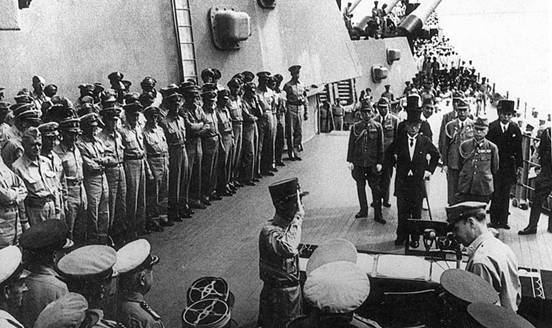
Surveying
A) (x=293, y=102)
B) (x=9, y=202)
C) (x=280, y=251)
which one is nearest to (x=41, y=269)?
(x=280, y=251)

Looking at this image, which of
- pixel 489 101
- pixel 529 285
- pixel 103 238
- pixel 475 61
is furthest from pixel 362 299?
pixel 475 61

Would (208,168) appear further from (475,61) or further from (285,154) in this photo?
(475,61)

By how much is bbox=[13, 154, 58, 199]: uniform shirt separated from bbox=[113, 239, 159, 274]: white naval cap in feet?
7.01

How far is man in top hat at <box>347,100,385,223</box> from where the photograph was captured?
22.1 feet

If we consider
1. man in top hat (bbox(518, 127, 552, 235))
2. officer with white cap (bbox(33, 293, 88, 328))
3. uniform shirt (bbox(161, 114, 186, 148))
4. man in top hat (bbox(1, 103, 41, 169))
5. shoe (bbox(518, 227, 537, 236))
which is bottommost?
shoe (bbox(518, 227, 537, 236))

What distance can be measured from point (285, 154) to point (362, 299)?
836 centimetres

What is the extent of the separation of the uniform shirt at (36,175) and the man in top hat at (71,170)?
27 cm

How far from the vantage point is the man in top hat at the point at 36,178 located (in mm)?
4793

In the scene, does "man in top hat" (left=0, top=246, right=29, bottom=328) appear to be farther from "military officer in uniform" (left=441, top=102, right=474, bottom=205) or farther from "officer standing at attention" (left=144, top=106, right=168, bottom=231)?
"military officer in uniform" (left=441, top=102, right=474, bottom=205)

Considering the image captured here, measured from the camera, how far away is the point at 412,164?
5.96m

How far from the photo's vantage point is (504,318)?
88.5 inches

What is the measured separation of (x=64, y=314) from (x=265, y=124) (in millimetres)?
6725

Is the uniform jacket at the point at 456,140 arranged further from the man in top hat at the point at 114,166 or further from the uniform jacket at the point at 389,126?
the man in top hat at the point at 114,166

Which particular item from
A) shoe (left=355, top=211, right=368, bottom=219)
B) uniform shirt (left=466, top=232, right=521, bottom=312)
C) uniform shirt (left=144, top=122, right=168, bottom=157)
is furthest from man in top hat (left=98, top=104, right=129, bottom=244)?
uniform shirt (left=466, top=232, right=521, bottom=312)
